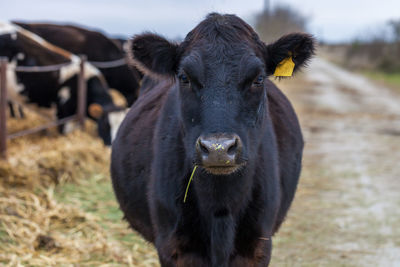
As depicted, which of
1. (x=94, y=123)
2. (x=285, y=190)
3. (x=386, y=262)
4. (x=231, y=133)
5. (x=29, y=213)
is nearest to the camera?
(x=231, y=133)

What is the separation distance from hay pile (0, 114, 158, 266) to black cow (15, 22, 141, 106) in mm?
4229

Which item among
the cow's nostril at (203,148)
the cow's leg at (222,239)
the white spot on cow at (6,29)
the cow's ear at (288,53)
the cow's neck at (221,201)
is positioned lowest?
the white spot on cow at (6,29)

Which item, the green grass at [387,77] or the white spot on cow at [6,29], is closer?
the white spot on cow at [6,29]

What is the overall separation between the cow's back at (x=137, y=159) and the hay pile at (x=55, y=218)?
0.88 meters

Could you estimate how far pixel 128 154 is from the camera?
3691 millimetres

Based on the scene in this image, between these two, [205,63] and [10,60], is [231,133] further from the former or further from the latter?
[10,60]

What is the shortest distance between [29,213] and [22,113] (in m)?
5.14

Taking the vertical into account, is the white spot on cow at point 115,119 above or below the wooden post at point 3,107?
below

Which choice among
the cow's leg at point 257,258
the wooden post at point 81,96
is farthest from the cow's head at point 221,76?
the wooden post at point 81,96

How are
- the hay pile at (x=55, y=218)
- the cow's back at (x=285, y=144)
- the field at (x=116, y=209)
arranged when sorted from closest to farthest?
the cow's back at (x=285, y=144) → the hay pile at (x=55, y=218) → the field at (x=116, y=209)

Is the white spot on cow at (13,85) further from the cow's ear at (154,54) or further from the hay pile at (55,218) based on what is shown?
the cow's ear at (154,54)

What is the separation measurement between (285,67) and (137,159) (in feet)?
3.97

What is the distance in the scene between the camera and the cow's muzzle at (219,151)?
2371mm

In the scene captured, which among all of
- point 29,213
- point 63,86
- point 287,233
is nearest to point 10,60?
point 63,86
